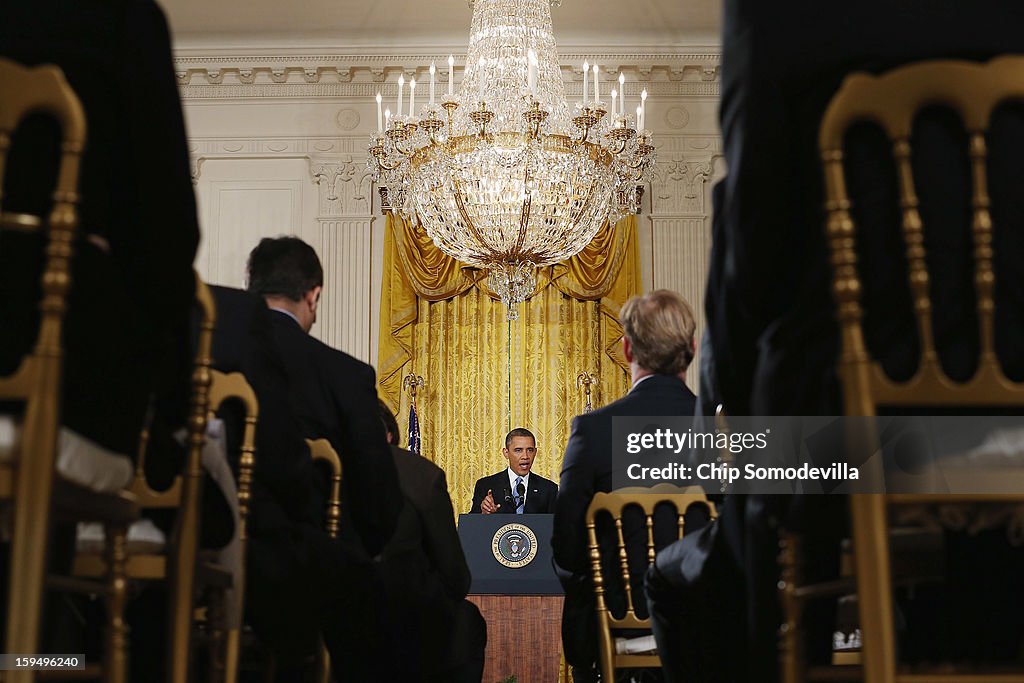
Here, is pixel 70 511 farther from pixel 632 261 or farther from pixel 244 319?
pixel 632 261

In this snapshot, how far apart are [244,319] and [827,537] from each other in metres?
1.56

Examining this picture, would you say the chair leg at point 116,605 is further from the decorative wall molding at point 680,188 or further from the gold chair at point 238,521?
the decorative wall molding at point 680,188

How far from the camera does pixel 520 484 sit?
813 cm

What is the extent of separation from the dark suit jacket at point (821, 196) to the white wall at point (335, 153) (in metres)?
7.22

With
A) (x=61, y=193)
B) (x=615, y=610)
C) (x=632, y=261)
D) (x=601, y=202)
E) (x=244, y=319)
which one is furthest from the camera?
(x=632, y=261)

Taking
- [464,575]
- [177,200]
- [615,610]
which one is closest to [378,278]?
[464,575]

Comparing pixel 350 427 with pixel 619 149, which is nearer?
pixel 350 427

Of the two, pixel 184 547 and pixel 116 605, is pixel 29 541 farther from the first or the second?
pixel 184 547

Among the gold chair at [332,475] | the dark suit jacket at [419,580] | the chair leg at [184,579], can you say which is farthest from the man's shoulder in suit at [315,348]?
the chair leg at [184,579]

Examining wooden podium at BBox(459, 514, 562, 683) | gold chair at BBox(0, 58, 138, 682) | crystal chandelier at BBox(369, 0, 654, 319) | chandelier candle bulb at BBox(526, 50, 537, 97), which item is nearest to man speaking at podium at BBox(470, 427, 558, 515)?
crystal chandelier at BBox(369, 0, 654, 319)

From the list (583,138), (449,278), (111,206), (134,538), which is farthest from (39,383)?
(449,278)

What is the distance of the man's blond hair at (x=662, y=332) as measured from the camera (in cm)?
367

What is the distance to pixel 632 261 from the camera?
9008 mm

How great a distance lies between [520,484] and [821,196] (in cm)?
654
